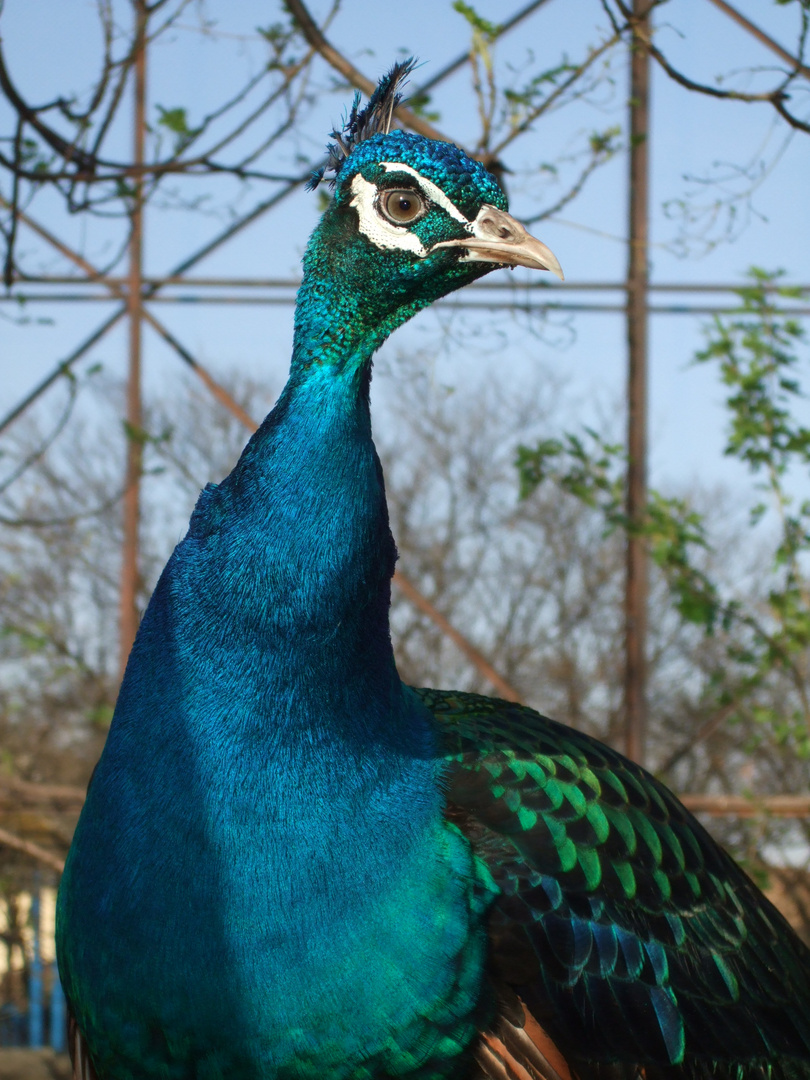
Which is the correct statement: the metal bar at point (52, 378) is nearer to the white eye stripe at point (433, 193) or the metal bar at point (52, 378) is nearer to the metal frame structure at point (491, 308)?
the metal frame structure at point (491, 308)

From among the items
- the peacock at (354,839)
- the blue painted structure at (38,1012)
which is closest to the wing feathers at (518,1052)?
the peacock at (354,839)

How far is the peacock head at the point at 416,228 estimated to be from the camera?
1737 mm

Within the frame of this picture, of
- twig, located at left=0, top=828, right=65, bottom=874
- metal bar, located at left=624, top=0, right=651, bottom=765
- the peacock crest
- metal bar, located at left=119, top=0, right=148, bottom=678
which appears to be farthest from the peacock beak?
twig, located at left=0, top=828, right=65, bottom=874

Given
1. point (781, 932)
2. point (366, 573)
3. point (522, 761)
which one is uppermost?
point (366, 573)

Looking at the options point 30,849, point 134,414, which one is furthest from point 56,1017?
point 134,414

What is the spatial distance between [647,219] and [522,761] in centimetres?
258

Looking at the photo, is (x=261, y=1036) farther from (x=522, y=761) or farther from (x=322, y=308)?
(x=322, y=308)

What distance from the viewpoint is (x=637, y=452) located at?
3.84m

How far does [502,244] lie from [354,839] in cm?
89

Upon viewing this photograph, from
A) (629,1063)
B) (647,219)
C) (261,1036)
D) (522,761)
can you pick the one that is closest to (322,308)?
(522,761)

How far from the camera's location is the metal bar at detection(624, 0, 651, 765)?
12.3 ft

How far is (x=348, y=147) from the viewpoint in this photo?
78.5 inches

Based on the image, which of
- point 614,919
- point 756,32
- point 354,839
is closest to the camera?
point 354,839

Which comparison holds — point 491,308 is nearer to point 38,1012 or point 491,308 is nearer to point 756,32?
point 756,32
